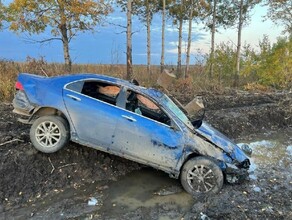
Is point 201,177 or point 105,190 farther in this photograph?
point 105,190

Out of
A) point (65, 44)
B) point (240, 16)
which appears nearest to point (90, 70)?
point (65, 44)

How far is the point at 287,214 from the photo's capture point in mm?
5738

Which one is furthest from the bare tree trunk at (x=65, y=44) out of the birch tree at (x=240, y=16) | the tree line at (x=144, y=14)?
the birch tree at (x=240, y=16)

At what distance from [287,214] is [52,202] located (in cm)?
425

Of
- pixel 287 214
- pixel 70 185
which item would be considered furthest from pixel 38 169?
pixel 287 214

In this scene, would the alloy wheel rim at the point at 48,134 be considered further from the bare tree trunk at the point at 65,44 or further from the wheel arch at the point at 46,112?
the bare tree trunk at the point at 65,44

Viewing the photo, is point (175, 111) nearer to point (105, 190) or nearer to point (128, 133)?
point (128, 133)

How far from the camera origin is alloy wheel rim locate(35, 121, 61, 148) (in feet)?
21.3

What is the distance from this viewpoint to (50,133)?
6.52 meters

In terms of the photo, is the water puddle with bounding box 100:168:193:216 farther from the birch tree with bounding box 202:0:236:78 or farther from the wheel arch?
the birch tree with bounding box 202:0:236:78

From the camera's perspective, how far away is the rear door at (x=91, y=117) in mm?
6352

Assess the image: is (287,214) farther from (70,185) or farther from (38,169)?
(38,169)

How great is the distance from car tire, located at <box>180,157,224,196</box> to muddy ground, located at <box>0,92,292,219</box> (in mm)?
193

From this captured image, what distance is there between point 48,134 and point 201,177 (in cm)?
317
